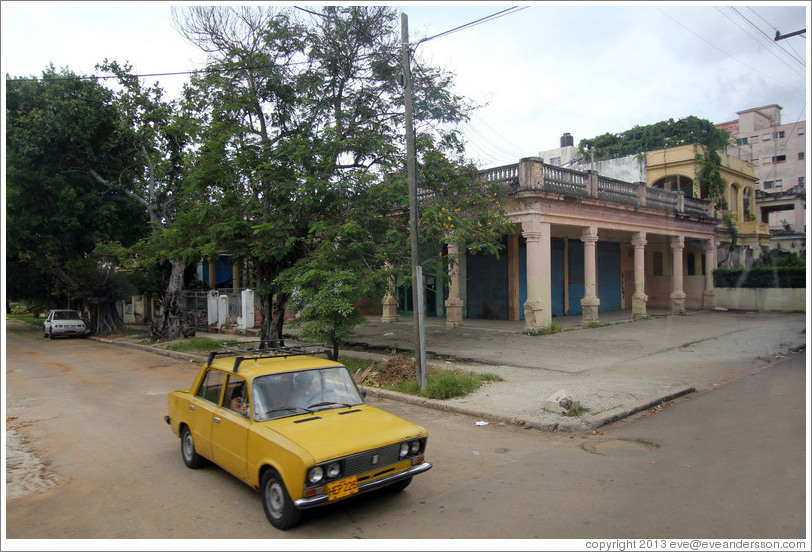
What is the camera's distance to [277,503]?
475 cm

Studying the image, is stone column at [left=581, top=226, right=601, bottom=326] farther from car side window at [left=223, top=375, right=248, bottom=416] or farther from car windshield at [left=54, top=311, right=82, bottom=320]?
A: car windshield at [left=54, top=311, right=82, bottom=320]

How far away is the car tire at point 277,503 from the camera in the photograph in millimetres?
4559

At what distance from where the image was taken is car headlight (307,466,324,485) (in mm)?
4434

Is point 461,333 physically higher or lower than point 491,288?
lower

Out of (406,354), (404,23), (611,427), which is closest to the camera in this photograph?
(611,427)

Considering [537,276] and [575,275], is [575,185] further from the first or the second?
[575,275]

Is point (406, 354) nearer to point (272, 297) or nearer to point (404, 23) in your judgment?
point (272, 297)

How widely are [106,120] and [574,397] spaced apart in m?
23.2

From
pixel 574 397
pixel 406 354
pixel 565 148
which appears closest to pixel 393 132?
pixel 406 354

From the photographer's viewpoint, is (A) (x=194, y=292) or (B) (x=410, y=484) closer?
(B) (x=410, y=484)

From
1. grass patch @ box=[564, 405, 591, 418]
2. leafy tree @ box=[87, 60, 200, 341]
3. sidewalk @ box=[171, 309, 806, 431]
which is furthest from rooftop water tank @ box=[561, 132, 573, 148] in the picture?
grass patch @ box=[564, 405, 591, 418]

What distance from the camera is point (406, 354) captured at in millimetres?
15750

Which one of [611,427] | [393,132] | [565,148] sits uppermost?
[565,148]

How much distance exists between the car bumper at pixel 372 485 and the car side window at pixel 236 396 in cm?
134
